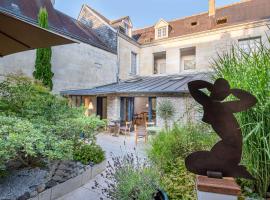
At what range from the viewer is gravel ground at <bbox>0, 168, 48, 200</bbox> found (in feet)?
8.99

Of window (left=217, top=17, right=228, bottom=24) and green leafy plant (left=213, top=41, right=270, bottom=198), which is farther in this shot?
window (left=217, top=17, right=228, bottom=24)

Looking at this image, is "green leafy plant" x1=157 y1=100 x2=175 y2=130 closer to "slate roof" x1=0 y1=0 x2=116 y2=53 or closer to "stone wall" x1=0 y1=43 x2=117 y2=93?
"stone wall" x1=0 y1=43 x2=117 y2=93

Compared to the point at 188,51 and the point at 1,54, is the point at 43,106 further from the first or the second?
the point at 188,51

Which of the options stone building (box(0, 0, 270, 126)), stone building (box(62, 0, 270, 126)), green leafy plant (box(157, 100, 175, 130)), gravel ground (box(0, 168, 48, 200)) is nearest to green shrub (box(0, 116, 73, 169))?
gravel ground (box(0, 168, 48, 200))

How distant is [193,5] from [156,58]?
18.8ft

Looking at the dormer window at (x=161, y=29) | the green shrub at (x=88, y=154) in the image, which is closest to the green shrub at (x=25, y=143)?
the green shrub at (x=88, y=154)

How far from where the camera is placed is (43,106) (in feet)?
13.0

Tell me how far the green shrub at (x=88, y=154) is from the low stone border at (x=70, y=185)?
17 cm

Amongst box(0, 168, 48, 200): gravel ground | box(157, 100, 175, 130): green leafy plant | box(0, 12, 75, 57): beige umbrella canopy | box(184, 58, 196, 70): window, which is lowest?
box(0, 168, 48, 200): gravel ground

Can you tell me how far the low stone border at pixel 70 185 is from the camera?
2.87m

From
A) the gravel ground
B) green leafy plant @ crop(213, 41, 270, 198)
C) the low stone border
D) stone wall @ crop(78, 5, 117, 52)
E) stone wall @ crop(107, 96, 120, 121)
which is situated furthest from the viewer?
stone wall @ crop(78, 5, 117, 52)

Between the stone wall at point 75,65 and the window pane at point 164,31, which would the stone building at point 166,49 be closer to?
the window pane at point 164,31

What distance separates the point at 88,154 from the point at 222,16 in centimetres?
1355

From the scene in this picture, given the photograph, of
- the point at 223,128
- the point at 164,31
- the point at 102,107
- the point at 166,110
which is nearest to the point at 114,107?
the point at 102,107
